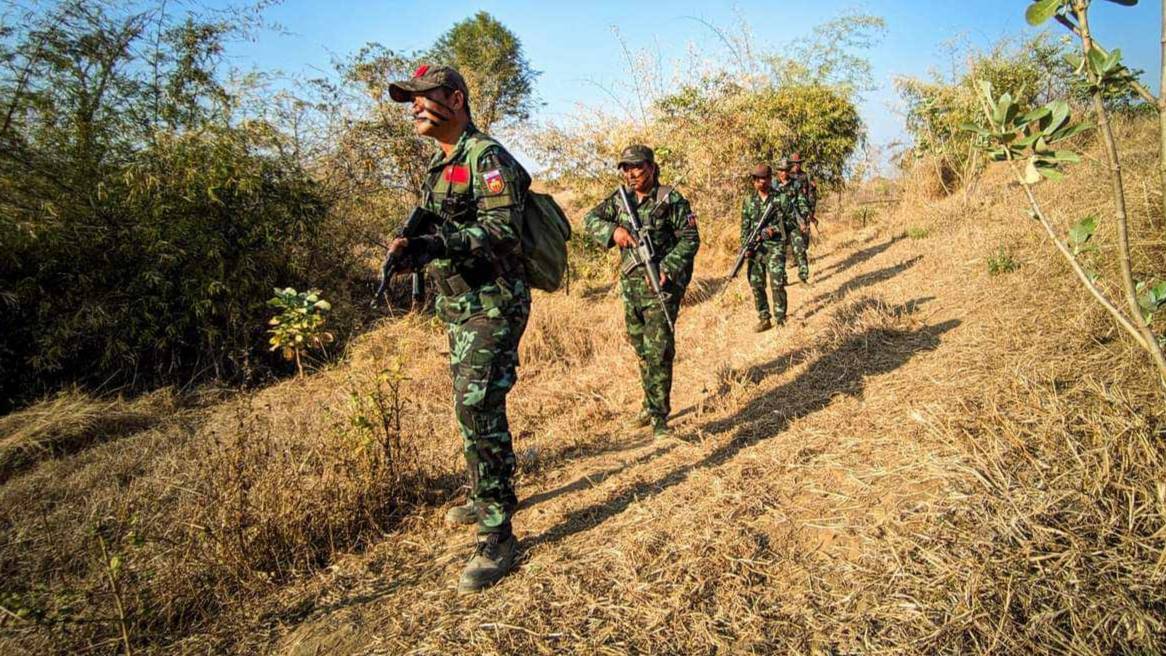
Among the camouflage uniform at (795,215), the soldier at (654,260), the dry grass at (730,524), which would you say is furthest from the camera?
the camouflage uniform at (795,215)

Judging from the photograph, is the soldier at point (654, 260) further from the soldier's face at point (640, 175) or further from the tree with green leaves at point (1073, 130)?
the tree with green leaves at point (1073, 130)

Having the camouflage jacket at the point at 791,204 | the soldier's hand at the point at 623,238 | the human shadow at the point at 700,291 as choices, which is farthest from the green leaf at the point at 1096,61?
the human shadow at the point at 700,291

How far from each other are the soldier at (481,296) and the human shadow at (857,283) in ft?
15.9

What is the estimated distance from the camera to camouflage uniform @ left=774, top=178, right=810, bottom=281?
671cm

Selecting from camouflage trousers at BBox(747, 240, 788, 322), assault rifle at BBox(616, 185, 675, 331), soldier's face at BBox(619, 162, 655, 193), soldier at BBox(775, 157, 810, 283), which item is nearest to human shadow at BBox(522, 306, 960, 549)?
assault rifle at BBox(616, 185, 675, 331)

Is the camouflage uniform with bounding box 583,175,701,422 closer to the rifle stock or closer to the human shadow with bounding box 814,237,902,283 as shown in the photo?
the rifle stock

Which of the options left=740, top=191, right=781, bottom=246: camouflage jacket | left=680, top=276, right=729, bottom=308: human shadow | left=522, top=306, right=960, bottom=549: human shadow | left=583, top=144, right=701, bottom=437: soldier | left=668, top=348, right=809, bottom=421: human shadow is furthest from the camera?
left=680, top=276, right=729, bottom=308: human shadow

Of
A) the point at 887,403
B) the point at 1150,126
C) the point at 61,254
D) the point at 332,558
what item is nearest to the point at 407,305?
Answer: the point at 61,254

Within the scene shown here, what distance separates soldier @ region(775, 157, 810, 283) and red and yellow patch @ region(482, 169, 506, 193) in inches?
201

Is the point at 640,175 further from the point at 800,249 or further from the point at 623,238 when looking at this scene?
the point at 800,249

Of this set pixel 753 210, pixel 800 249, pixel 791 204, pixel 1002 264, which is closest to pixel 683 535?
pixel 1002 264

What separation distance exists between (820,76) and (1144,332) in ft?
45.3

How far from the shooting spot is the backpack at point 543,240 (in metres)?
2.33

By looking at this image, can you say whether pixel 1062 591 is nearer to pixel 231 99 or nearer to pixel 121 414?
pixel 121 414
